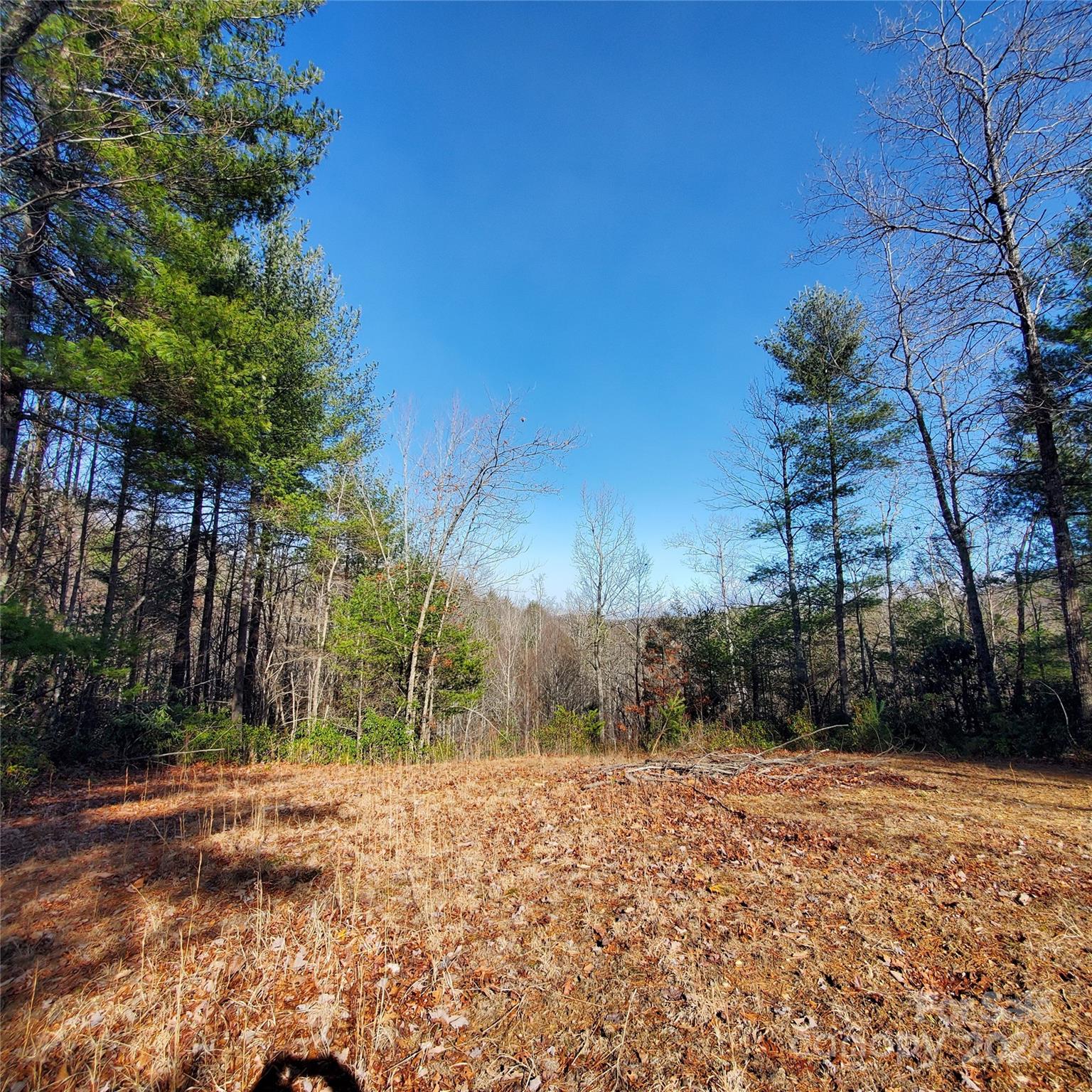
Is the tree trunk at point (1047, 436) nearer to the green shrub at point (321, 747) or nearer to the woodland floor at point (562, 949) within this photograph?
the woodland floor at point (562, 949)

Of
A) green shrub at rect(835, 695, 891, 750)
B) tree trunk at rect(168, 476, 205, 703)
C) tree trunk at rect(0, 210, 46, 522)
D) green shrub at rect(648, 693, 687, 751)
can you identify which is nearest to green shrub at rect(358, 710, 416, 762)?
tree trunk at rect(168, 476, 205, 703)

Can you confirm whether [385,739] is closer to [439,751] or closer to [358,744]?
[358,744]

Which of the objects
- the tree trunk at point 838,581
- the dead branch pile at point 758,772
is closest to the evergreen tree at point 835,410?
the tree trunk at point 838,581

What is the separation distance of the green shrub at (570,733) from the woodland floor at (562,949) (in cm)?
716

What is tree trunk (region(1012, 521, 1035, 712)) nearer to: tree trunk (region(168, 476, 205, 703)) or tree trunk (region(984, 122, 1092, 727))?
tree trunk (region(984, 122, 1092, 727))

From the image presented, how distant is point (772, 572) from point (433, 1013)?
14511 millimetres

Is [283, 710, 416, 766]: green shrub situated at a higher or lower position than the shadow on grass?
lower

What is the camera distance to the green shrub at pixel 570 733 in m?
12.0

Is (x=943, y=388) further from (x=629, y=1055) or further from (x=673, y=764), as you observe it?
(x=629, y=1055)

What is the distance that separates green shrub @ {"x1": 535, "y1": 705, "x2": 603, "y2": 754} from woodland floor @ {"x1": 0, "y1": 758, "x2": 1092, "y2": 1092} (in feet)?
23.5

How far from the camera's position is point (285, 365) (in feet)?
32.2

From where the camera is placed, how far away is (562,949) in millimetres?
2756

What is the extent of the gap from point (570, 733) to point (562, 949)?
10.0 m

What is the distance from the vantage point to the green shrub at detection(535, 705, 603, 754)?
1202cm
